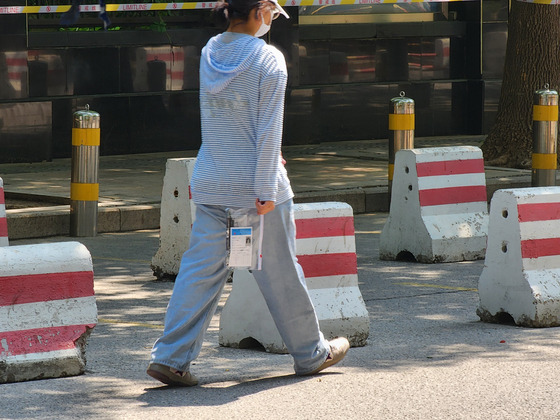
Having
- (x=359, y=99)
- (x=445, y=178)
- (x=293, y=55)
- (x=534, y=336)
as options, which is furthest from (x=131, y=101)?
(x=534, y=336)

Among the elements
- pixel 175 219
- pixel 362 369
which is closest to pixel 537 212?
pixel 362 369

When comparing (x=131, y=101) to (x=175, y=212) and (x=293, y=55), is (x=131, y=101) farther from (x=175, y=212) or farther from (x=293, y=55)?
(x=175, y=212)

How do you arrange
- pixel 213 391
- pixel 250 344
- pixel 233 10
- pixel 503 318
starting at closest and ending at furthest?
pixel 233 10
pixel 213 391
pixel 250 344
pixel 503 318

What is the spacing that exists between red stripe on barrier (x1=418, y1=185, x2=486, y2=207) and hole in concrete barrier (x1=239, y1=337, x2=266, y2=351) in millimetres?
3428

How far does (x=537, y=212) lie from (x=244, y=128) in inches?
96.5

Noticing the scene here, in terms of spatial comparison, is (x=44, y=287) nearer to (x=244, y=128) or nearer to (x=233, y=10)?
(x=244, y=128)

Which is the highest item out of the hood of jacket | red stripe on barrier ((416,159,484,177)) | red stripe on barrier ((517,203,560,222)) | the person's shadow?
the hood of jacket

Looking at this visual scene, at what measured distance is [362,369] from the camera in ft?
20.9

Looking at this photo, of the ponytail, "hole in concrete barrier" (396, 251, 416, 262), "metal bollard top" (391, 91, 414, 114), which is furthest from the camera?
"metal bollard top" (391, 91, 414, 114)

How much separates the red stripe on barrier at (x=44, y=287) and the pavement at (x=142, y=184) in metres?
5.13

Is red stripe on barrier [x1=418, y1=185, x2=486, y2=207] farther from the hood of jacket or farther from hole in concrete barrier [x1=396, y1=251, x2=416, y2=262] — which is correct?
the hood of jacket

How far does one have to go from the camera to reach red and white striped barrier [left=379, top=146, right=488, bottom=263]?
9.99m

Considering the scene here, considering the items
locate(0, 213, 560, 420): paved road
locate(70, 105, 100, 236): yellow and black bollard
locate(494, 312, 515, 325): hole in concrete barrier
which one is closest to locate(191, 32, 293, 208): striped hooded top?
locate(0, 213, 560, 420): paved road

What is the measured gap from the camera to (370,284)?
9.02 metres
